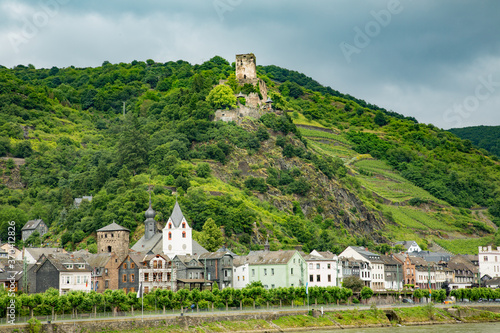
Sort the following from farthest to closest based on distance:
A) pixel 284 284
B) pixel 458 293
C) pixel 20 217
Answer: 1. pixel 20 217
2. pixel 458 293
3. pixel 284 284

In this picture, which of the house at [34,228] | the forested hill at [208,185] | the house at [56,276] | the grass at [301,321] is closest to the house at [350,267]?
the forested hill at [208,185]

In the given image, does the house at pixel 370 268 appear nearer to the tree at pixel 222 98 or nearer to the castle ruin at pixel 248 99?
the castle ruin at pixel 248 99

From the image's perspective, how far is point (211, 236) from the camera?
11425cm

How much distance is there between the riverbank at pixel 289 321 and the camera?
6289 centimetres

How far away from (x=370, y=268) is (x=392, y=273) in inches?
304

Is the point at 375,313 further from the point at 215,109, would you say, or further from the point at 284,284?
the point at 215,109

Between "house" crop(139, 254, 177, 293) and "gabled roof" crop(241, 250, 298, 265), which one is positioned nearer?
"house" crop(139, 254, 177, 293)

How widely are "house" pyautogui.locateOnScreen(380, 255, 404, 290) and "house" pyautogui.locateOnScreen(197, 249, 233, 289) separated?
1215 inches

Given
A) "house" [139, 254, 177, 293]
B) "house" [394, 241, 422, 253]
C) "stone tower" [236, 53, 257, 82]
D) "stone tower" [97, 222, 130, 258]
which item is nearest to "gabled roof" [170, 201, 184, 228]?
"stone tower" [97, 222, 130, 258]

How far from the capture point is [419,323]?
84188mm

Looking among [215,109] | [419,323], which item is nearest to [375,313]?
[419,323]

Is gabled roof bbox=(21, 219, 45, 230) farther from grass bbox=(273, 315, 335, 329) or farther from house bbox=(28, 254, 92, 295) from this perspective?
grass bbox=(273, 315, 335, 329)

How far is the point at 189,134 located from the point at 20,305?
92.3 m

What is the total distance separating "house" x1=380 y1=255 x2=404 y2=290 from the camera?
115312 millimetres
